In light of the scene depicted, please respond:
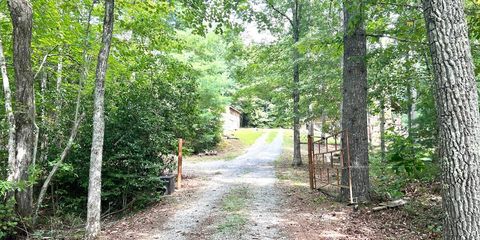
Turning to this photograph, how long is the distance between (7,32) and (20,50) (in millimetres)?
2245

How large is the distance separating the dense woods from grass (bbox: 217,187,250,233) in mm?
1962

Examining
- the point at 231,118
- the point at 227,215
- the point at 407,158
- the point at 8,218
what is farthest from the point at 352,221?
the point at 231,118

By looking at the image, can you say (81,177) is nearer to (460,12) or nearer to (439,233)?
(439,233)

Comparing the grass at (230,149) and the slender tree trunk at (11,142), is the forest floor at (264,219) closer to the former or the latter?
the slender tree trunk at (11,142)

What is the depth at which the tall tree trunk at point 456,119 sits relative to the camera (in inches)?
127

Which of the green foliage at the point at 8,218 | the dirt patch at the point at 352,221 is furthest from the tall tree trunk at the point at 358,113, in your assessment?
the green foliage at the point at 8,218

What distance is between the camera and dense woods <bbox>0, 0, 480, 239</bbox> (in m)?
3.33

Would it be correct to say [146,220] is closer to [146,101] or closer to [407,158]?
[146,101]

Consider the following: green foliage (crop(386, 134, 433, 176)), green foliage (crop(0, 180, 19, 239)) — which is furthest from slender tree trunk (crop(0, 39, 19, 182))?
green foliage (crop(386, 134, 433, 176))

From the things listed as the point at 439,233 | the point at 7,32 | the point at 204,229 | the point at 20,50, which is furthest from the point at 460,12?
the point at 7,32

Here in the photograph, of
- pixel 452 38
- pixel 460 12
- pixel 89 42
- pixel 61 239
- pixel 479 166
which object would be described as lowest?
pixel 61 239

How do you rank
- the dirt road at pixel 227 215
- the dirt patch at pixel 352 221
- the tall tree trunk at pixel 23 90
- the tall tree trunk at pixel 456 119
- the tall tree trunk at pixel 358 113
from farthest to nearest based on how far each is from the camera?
1. the tall tree trunk at pixel 358 113
2. the tall tree trunk at pixel 23 90
3. the dirt road at pixel 227 215
4. the dirt patch at pixel 352 221
5. the tall tree trunk at pixel 456 119

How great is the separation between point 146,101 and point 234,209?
12.5ft

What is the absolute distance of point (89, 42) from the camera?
8195 mm
